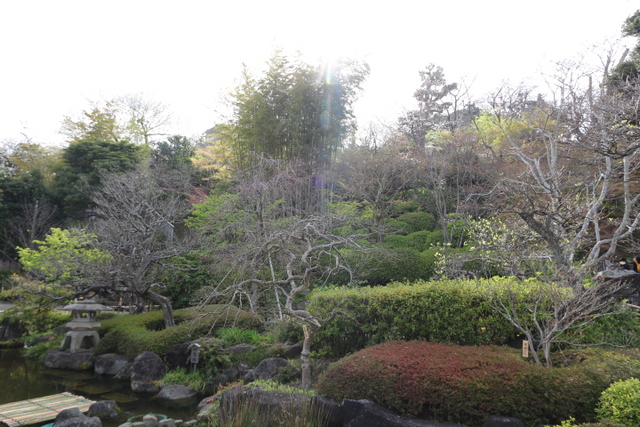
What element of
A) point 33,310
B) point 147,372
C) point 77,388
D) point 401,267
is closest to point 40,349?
point 33,310

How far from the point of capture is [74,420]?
15.6 ft

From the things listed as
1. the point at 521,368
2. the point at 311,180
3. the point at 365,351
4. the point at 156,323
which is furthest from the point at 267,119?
the point at 521,368

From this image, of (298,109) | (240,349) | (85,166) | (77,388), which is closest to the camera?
(77,388)

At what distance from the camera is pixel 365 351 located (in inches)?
193

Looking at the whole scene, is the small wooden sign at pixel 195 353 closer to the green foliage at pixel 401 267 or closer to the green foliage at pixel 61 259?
the green foliage at pixel 61 259

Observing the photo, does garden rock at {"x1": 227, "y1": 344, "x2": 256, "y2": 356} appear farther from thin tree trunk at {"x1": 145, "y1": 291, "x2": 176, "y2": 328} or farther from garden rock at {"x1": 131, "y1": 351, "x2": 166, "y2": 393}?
thin tree trunk at {"x1": 145, "y1": 291, "x2": 176, "y2": 328}

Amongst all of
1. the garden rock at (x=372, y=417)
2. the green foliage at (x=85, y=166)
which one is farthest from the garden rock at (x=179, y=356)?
the green foliage at (x=85, y=166)

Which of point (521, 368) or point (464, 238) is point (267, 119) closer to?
point (464, 238)

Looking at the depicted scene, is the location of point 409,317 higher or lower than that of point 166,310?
higher

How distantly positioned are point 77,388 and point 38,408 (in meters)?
1.51

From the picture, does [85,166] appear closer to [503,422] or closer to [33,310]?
[33,310]

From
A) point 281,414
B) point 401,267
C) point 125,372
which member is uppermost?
point 401,267

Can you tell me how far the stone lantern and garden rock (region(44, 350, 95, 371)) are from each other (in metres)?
0.22

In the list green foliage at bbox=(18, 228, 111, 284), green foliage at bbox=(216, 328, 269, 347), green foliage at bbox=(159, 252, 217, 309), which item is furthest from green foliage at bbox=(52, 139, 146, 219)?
green foliage at bbox=(216, 328, 269, 347)
